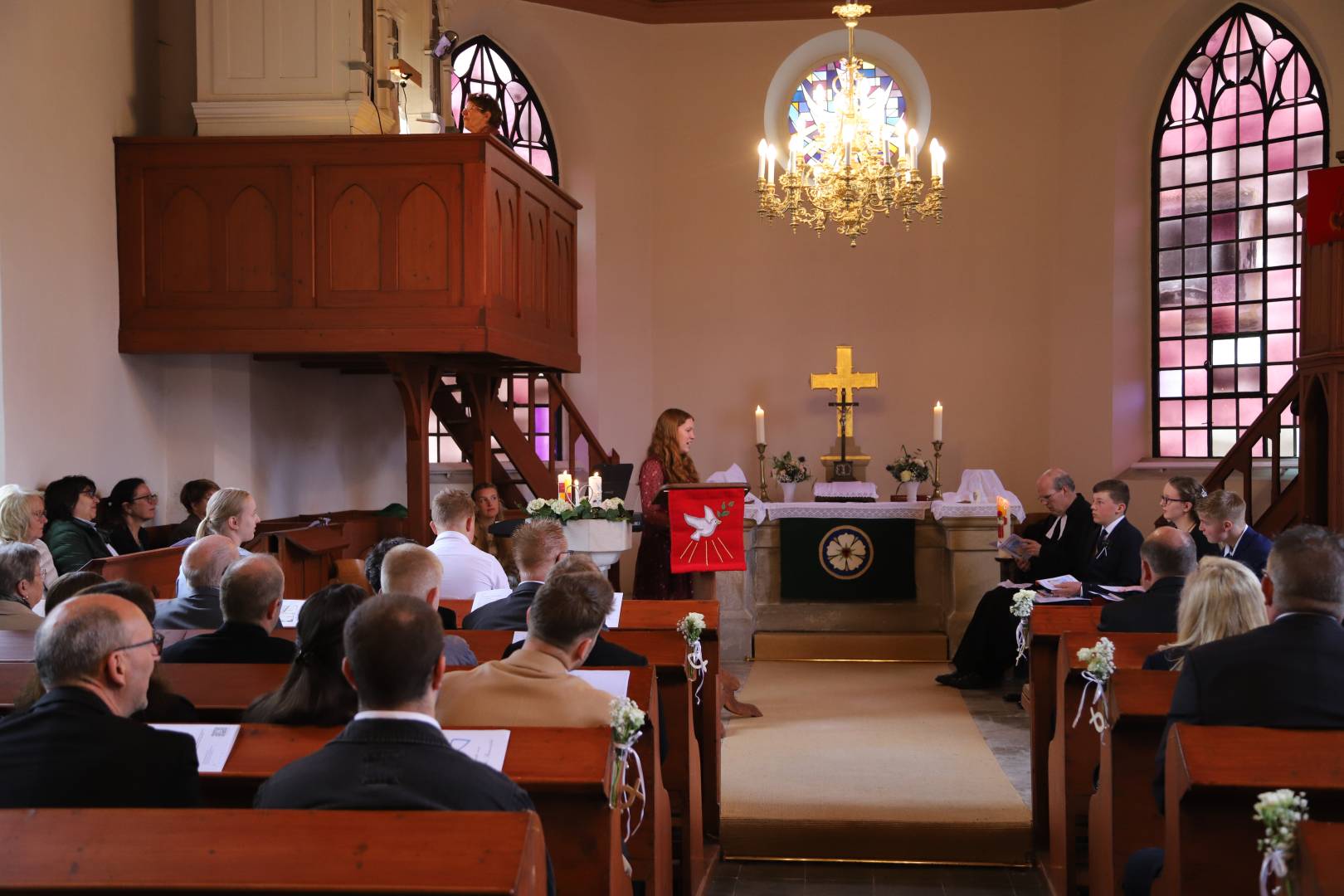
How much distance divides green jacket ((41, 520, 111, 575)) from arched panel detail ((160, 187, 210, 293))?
1957mm

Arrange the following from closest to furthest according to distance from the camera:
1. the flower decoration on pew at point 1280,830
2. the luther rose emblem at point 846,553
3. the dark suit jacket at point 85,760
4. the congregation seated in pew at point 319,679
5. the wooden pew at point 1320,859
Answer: the wooden pew at point 1320,859
the flower decoration on pew at point 1280,830
the dark suit jacket at point 85,760
the congregation seated in pew at point 319,679
the luther rose emblem at point 846,553

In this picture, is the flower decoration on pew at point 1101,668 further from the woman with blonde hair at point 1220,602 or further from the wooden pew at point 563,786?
the wooden pew at point 563,786

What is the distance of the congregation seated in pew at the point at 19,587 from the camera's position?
4918 millimetres

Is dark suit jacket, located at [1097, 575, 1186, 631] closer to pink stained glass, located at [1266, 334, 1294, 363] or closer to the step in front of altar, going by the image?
the step in front of altar

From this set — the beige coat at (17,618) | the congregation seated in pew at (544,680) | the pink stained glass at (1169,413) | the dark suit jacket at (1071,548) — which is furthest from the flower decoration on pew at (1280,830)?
the pink stained glass at (1169,413)

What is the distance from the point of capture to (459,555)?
5949 mm

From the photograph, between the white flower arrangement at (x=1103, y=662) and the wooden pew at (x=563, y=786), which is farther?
the white flower arrangement at (x=1103, y=662)

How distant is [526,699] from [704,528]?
426cm

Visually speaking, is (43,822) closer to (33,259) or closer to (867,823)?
(867,823)

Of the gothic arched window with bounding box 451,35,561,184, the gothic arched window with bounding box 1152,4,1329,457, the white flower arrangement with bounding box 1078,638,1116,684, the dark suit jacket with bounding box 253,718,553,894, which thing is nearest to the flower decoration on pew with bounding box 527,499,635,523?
the white flower arrangement with bounding box 1078,638,1116,684

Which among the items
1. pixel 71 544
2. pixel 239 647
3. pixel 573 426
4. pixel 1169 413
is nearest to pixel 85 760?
pixel 239 647

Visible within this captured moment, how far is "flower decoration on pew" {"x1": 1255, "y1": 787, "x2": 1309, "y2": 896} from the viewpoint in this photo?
7.12 feet

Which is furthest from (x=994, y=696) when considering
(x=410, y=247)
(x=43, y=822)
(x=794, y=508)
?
(x=43, y=822)

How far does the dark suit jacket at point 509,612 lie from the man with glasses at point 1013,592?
14.2 ft
